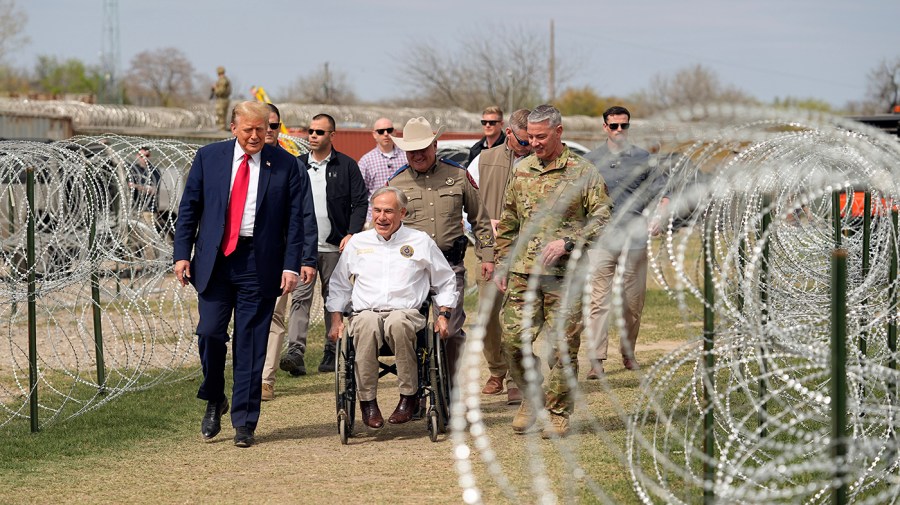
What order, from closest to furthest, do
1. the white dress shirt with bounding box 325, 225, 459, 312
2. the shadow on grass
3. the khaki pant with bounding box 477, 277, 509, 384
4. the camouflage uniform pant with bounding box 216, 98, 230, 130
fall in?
the shadow on grass
the white dress shirt with bounding box 325, 225, 459, 312
the khaki pant with bounding box 477, 277, 509, 384
the camouflage uniform pant with bounding box 216, 98, 230, 130

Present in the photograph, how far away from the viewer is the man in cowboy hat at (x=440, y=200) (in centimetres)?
816

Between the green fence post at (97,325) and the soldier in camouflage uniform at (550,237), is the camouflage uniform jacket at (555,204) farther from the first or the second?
the green fence post at (97,325)

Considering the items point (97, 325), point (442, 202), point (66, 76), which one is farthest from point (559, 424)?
point (66, 76)

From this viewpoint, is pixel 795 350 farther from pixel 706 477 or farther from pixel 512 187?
pixel 512 187

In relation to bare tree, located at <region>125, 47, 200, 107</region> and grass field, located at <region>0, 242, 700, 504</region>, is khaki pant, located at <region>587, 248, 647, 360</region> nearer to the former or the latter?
grass field, located at <region>0, 242, 700, 504</region>

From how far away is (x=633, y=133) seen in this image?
4586mm

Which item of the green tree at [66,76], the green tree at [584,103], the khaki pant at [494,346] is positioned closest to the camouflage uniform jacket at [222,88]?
the khaki pant at [494,346]

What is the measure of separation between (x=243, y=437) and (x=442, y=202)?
2.09 metres

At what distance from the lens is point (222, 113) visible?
3369cm

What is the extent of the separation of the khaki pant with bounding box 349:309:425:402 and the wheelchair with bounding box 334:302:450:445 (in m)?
0.07

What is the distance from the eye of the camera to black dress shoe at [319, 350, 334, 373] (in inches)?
401

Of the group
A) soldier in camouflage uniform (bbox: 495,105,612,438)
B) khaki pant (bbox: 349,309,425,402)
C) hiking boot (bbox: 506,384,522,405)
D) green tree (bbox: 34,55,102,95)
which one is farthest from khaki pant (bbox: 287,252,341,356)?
green tree (bbox: 34,55,102,95)

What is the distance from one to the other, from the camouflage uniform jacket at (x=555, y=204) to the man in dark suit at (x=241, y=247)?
4.43ft

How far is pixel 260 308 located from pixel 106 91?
69.8m
